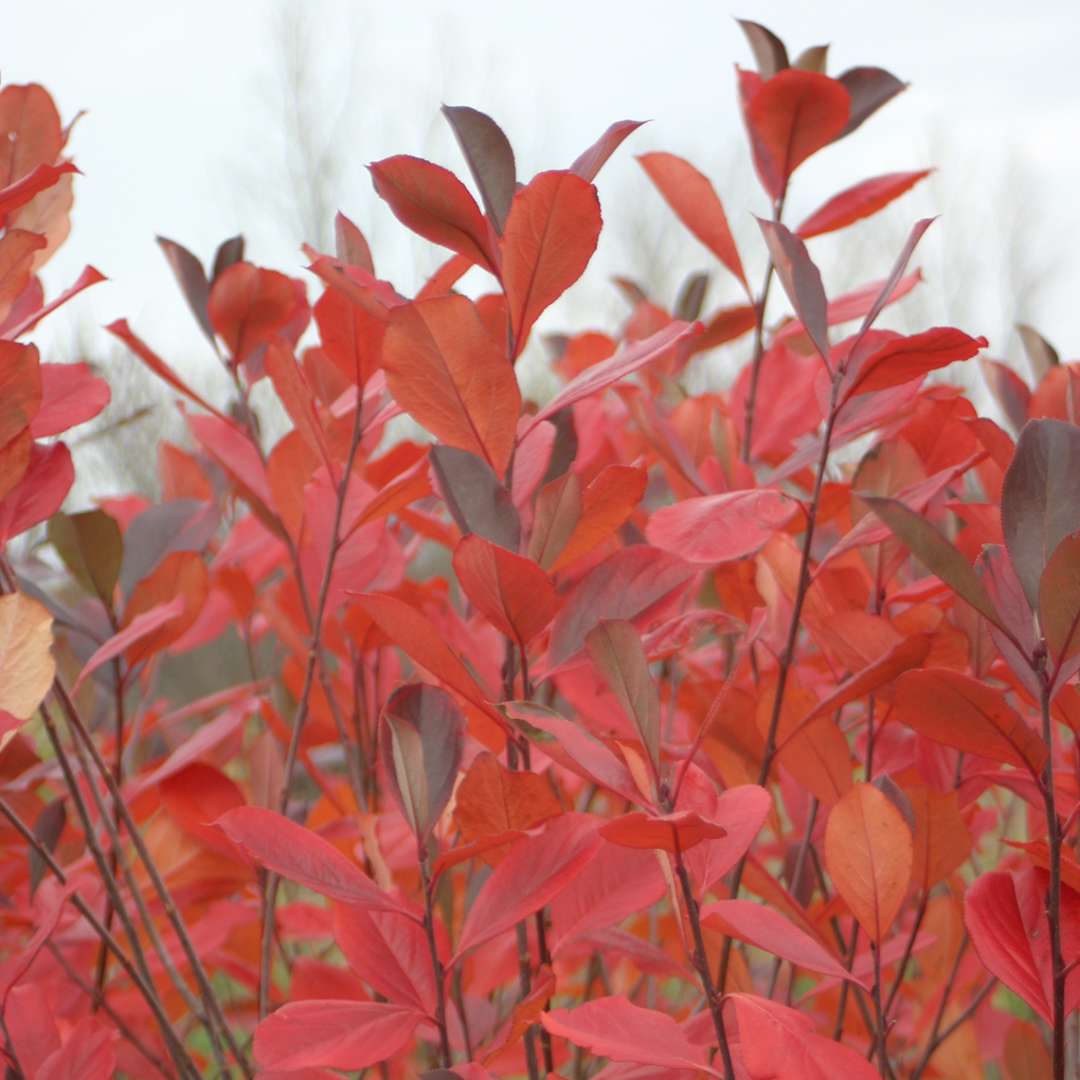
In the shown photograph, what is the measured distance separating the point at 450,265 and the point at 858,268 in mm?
14780

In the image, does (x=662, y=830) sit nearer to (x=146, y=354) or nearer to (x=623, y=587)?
(x=623, y=587)

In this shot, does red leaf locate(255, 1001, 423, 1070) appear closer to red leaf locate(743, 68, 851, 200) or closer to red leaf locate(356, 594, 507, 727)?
red leaf locate(356, 594, 507, 727)

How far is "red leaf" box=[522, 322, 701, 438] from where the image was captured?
48cm

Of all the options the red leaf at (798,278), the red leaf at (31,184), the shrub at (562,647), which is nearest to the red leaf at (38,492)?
the shrub at (562,647)

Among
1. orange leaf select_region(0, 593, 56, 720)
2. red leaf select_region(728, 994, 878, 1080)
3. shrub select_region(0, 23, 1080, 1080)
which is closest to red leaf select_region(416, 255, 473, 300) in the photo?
shrub select_region(0, 23, 1080, 1080)

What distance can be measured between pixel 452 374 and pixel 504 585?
0.08 meters

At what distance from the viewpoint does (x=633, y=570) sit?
53 centimetres

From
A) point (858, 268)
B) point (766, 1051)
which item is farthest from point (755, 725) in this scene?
point (858, 268)

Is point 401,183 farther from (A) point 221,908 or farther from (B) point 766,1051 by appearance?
(A) point 221,908

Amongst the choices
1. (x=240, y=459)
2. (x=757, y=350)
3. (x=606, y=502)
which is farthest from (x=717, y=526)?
(x=240, y=459)

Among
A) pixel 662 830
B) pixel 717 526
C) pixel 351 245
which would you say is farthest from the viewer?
pixel 351 245

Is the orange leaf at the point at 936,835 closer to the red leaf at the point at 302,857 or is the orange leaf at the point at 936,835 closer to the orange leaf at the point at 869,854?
the orange leaf at the point at 869,854

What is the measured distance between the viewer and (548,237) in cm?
48

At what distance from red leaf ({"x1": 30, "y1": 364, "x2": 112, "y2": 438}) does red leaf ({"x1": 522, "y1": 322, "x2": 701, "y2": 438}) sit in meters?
0.22
